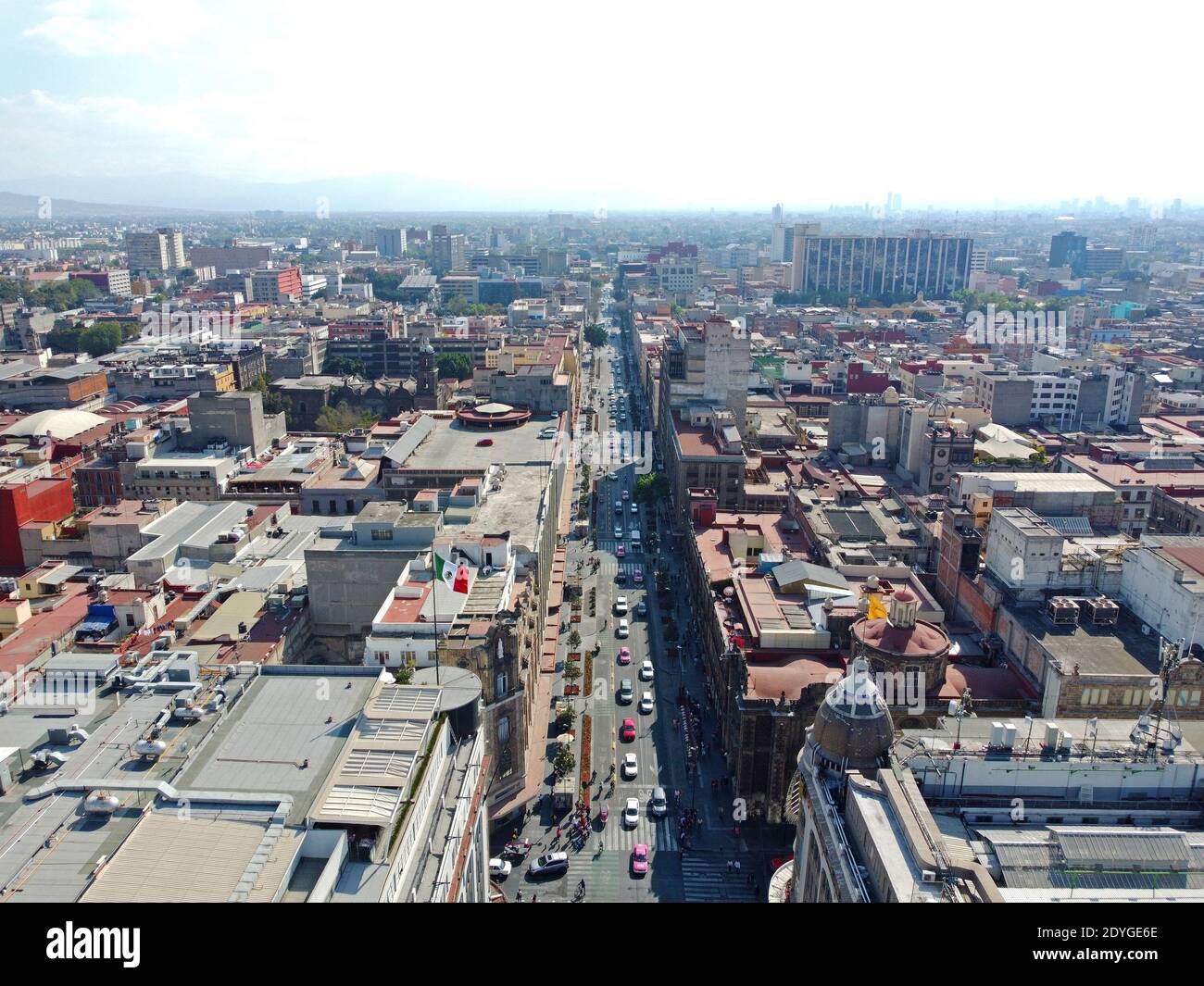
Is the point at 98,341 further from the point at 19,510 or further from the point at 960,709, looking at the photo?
the point at 960,709

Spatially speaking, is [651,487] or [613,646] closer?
[613,646]

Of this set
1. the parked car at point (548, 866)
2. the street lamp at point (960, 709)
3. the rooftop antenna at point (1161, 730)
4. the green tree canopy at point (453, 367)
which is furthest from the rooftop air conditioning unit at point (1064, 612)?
the green tree canopy at point (453, 367)

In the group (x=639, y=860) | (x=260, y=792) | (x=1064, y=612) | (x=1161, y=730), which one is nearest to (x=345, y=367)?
(x=639, y=860)

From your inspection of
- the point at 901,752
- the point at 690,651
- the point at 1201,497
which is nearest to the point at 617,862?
the point at 901,752

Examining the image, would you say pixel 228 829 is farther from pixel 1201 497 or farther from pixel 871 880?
pixel 1201 497

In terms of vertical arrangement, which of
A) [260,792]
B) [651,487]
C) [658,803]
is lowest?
[658,803]

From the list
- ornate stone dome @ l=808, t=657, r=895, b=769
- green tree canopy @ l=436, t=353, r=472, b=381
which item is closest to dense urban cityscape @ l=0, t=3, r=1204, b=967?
ornate stone dome @ l=808, t=657, r=895, b=769

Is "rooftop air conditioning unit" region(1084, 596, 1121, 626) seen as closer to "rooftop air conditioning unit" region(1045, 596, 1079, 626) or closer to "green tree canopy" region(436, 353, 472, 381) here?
"rooftop air conditioning unit" region(1045, 596, 1079, 626)
